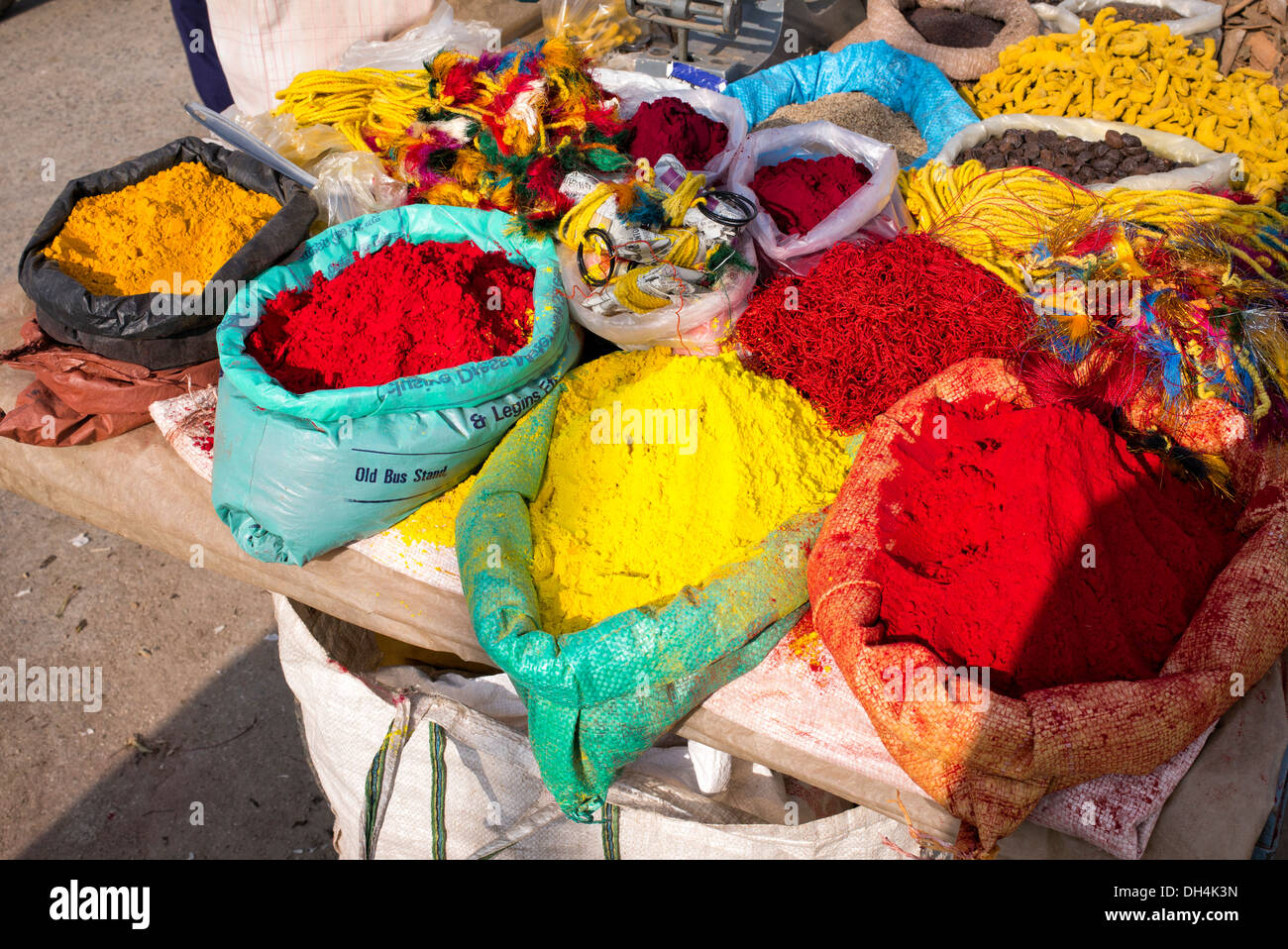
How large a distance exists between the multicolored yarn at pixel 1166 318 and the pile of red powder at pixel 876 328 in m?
0.10

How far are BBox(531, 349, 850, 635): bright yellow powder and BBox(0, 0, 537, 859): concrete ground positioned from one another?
39.3 inches

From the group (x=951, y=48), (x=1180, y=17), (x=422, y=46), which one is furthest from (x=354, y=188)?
(x=1180, y=17)

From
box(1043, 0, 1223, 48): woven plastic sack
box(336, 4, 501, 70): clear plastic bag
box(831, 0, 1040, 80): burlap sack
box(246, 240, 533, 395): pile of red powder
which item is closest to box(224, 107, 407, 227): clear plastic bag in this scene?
box(336, 4, 501, 70): clear plastic bag

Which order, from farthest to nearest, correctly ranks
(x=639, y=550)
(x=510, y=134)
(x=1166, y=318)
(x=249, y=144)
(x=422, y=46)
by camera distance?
(x=422, y=46), (x=249, y=144), (x=510, y=134), (x=1166, y=318), (x=639, y=550)

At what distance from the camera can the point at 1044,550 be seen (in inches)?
52.5

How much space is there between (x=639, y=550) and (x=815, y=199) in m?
0.89

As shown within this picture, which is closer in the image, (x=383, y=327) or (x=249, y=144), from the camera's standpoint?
(x=383, y=327)

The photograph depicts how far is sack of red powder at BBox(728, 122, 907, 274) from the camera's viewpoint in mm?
1834

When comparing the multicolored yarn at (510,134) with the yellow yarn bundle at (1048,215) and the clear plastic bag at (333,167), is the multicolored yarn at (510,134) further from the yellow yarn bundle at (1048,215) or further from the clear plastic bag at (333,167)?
the yellow yarn bundle at (1048,215)

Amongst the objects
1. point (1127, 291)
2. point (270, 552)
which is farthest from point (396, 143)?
point (1127, 291)

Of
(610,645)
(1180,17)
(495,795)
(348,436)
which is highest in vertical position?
(1180,17)

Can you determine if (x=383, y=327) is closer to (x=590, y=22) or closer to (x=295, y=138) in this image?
(x=295, y=138)

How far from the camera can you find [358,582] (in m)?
1.71

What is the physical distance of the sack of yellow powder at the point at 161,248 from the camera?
5.91 feet
